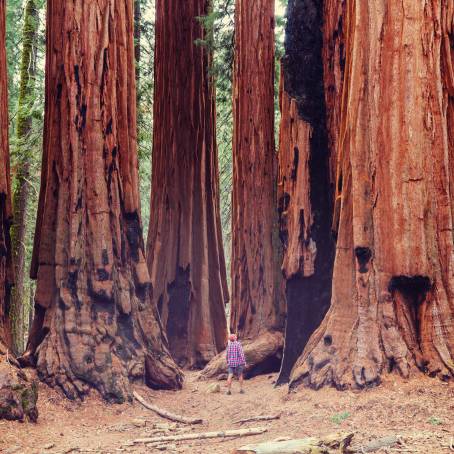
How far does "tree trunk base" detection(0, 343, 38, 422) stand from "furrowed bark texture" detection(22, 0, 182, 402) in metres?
1.13

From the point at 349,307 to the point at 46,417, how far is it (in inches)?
138

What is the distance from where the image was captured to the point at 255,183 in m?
12.3

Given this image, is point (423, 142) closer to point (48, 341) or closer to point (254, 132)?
point (48, 341)

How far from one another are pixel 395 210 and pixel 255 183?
561 cm

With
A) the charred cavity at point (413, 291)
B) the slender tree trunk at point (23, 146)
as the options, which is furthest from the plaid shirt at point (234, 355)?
the slender tree trunk at point (23, 146)

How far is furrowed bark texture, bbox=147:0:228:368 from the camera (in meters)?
13.4

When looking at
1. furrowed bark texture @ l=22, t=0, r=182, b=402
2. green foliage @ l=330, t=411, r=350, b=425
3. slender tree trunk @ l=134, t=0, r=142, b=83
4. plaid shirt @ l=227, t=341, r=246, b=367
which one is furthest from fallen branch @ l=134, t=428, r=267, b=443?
slender tree trunk @ l=134, t=0, r=142, b=83

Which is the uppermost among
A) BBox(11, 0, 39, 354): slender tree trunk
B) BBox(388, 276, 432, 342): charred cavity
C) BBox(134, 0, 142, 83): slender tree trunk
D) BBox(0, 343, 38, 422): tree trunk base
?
BBox(134, 0, 142, 83): slender tree trunk

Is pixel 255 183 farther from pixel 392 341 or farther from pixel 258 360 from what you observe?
pixel 392 341

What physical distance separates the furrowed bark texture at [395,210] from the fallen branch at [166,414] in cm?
125

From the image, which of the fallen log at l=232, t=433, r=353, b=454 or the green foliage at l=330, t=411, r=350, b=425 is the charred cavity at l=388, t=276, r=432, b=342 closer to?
the green foliage at l=330, t=411, r=350, b=425

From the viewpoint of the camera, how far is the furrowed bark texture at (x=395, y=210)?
666 centimetres

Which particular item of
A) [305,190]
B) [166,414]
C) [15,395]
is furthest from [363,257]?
[15,395]

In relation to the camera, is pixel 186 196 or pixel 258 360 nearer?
pixel 258 360
